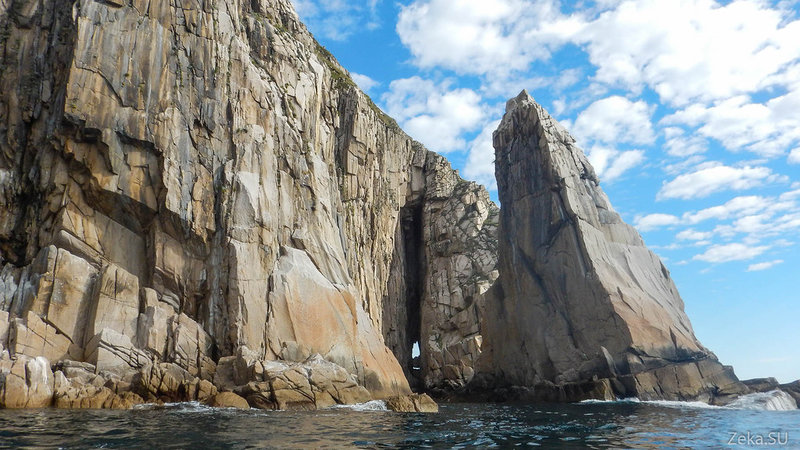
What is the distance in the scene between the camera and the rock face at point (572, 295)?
41031 mm

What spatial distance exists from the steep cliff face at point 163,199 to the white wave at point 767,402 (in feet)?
73.3

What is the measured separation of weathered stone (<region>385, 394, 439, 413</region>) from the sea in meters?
4.29

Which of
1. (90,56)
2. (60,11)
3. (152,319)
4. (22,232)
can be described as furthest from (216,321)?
(60,11)

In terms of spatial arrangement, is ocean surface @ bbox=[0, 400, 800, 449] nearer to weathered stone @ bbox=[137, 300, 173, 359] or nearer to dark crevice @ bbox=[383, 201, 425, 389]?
weathered stone @ bbox=[137, 300, 173, 359]

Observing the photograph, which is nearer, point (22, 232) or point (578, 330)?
point (22, 232)

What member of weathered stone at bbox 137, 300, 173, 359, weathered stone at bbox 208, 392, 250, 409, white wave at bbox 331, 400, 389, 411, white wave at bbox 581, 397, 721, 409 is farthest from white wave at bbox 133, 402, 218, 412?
white wave at bbox 581, 397, 721, 409

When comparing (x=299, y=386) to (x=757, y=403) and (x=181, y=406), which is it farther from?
(x=757, y=403)

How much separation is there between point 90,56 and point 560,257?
38.5 meters

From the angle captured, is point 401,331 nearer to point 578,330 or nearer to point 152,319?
point 578,330

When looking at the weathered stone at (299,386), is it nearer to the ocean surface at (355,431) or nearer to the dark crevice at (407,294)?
the ocean surface at (355,431)

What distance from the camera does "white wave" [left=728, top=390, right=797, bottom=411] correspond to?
34.2 metres

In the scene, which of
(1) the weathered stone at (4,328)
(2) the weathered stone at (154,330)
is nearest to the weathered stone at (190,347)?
(2) the weathered stone at (154,330)

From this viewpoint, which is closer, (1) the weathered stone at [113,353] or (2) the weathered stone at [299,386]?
(2) the weathered stone at [299,386]

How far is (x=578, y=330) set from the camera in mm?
46250
